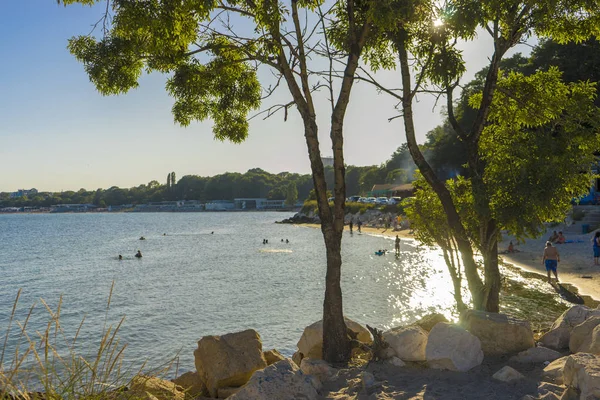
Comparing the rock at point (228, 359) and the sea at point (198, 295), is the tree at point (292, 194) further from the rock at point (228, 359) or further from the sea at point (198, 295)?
the rock at point (228, 359)

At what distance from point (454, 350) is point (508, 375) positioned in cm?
90

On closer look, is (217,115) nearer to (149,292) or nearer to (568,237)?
(149,292)

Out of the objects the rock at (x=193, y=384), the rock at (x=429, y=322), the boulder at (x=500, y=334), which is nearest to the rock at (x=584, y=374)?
the boulder at (x=500, y=334)

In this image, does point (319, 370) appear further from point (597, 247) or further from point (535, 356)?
point (597, 247)

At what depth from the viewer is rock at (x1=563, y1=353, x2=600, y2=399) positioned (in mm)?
5230

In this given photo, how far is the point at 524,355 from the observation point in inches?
299

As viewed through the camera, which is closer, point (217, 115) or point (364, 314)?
point (217, 115)

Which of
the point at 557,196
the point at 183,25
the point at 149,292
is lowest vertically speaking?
the point at 149,292

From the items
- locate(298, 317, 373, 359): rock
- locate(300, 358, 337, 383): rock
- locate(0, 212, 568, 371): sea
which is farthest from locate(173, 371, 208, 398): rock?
locate(300, 358, 337, 383): rock

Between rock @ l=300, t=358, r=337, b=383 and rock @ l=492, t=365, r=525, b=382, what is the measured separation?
2.28m

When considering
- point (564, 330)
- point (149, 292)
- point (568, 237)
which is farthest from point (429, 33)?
point (568, 237)

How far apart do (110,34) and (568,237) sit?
3151 cm

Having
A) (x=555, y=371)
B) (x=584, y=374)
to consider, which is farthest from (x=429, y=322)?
(x=584, y=374)

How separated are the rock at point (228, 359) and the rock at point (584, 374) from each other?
520cm
